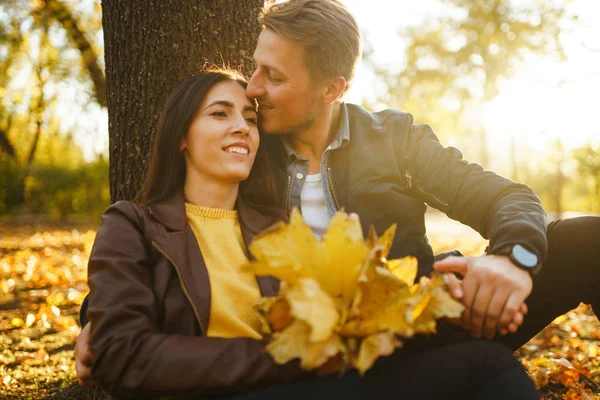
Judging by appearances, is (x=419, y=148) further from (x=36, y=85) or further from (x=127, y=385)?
(x=36, y=85)

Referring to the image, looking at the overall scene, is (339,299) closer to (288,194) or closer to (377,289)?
(377,289)

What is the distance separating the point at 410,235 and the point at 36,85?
823 inches

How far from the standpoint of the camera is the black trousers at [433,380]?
1.53 metres

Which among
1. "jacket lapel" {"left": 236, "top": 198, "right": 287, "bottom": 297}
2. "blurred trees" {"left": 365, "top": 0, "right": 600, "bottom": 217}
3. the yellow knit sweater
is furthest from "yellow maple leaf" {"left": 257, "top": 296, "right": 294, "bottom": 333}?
"blurred trees" {"left": 365, "top": 0, "right": 600, "bottom": 217}

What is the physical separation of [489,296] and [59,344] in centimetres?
335

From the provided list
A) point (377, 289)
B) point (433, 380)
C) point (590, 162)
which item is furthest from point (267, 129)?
point (590, 162)

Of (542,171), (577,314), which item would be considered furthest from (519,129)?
(577,314)

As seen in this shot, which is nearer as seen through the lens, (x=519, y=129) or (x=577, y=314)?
(x=577, y=314)

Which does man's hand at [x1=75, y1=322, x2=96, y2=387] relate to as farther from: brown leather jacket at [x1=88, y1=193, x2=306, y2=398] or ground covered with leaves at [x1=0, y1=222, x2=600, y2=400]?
ground covered with leaves at [x1=0, y1=222, x2=600, y2=400]

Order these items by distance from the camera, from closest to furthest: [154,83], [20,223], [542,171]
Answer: [154,83]
[20,223]
[542,171]

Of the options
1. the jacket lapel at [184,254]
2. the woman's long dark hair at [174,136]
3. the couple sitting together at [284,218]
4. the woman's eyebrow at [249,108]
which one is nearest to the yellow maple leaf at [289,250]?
the couple sitting together at [284,218]

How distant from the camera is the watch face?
1830mm

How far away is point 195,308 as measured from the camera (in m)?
1.86

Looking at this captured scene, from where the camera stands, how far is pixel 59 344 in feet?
12.7
